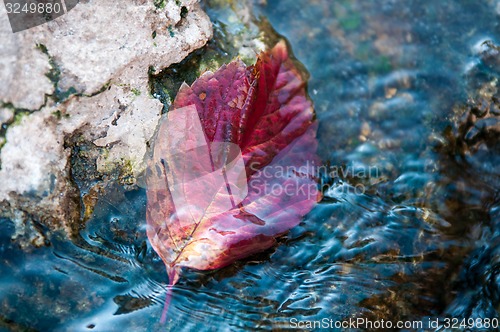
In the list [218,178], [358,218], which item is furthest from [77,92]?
[358,218]

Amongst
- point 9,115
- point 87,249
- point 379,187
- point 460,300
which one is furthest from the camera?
point 379,187

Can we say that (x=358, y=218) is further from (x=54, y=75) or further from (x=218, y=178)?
(x=54, y=75)

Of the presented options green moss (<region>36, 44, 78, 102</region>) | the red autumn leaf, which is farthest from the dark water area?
green moss (<region>36, 44, 78, 102</region>)

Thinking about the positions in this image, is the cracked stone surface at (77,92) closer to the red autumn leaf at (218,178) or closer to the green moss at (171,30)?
the green moss at (171,30)

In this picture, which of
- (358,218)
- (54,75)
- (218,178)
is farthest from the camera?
(358,218)

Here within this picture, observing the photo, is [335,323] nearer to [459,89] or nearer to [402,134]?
[402,134]

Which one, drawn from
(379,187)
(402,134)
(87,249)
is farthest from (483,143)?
(87,249)
